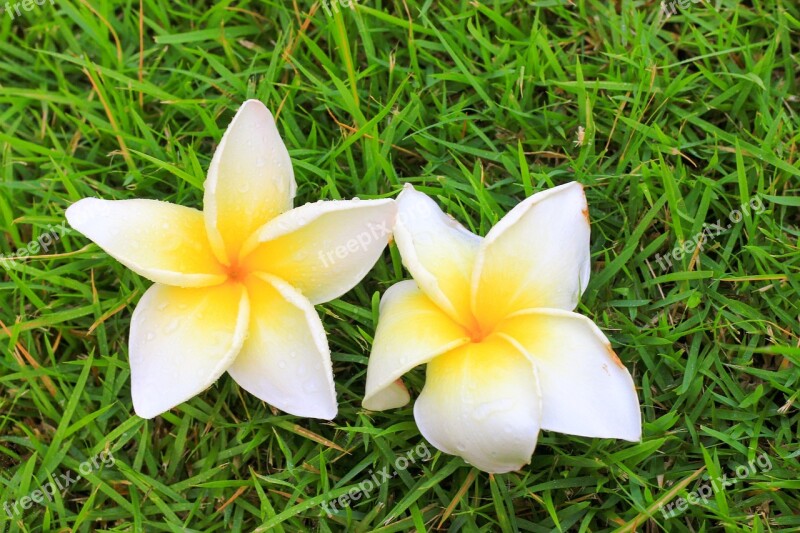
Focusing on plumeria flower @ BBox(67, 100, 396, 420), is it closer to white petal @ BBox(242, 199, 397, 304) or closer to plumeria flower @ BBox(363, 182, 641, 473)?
white petal @ BBox(242, 199, 397, 304)

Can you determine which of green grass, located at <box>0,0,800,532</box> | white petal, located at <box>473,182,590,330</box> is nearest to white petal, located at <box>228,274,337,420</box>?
green grass, located at <box>0,0,800,532</box>

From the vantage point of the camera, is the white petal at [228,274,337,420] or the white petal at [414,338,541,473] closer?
the white petal at [414,338,541,473]

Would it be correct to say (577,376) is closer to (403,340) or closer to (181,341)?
(403,340)

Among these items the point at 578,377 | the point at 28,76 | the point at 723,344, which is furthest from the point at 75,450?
the point at 723,344

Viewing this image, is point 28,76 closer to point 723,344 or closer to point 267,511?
point 267,511

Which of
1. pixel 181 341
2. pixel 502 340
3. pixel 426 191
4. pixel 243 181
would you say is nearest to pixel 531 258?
pixel 502 340
